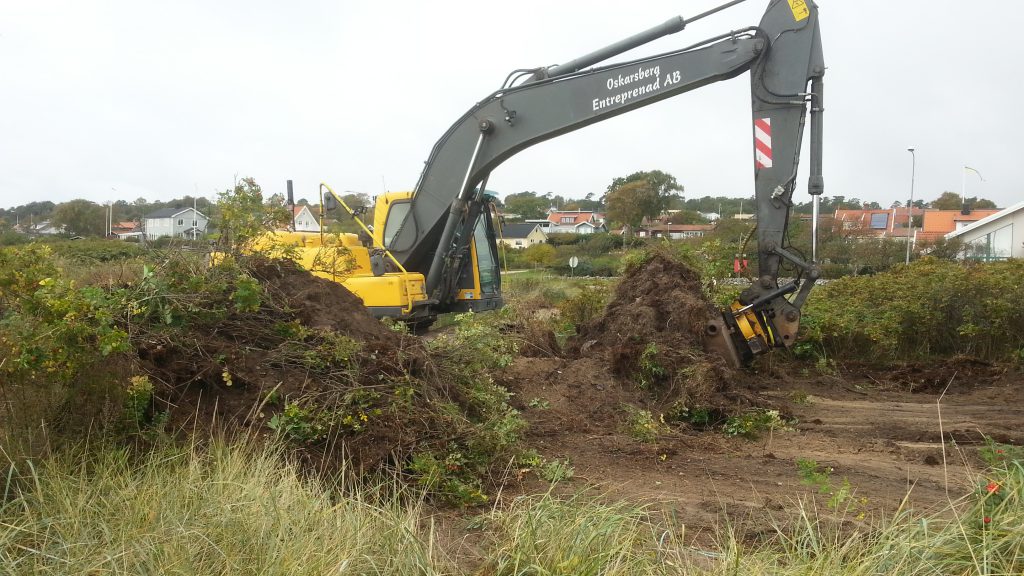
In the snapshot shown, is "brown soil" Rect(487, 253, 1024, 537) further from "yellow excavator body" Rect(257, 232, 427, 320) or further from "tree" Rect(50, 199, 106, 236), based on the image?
"tree" Rect(50, 199, 106, 236)

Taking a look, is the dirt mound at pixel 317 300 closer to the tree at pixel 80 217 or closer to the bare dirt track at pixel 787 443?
the bare dirt track at pixel 787 443

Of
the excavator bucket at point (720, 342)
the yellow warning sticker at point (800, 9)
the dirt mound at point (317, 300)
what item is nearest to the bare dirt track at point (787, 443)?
the excavator bucket at point (720, 342)

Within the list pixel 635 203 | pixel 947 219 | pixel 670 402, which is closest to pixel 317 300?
pixel 670 402

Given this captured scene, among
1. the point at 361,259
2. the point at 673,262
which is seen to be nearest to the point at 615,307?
the point at 673,262

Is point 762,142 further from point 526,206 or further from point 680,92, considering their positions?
point 526,206

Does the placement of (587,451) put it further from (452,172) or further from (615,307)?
(452,172)

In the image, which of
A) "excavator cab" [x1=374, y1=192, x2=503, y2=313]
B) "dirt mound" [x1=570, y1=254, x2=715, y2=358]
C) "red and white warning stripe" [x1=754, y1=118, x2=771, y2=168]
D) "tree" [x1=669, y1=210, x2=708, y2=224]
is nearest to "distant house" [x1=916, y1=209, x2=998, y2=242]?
"tree" [x1=669, y1=210, x2=708, y2=224]

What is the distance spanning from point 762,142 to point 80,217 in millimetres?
26706

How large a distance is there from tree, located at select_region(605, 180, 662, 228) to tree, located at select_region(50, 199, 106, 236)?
1003 inches

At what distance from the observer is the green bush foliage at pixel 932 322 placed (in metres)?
9.42

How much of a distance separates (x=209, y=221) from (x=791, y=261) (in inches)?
223

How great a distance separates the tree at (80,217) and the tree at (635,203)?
25.5 m

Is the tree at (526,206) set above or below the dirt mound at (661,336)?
above

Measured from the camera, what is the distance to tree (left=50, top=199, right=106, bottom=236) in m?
25.9
